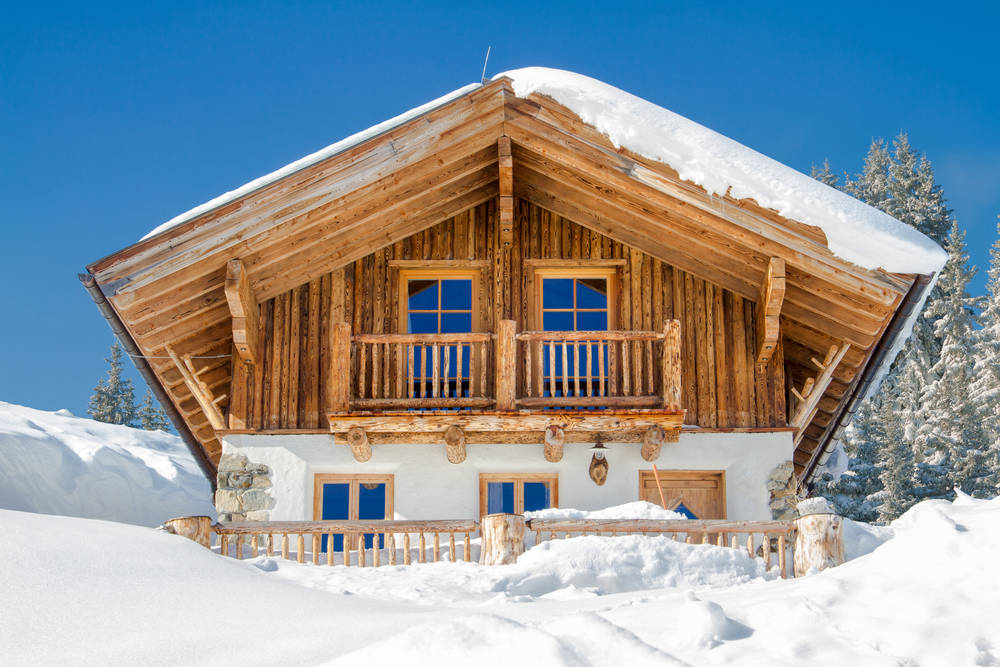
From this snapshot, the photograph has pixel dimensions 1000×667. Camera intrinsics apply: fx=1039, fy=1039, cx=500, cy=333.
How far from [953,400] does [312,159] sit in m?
18.9

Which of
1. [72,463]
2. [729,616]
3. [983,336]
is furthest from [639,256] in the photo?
[983,336]

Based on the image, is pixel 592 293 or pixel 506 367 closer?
pixel 506 367

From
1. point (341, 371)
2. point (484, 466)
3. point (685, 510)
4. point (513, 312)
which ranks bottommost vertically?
point (685, 510)

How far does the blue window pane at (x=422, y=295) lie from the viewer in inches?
494

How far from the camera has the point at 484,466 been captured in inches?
458

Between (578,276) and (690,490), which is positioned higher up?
(578,276)

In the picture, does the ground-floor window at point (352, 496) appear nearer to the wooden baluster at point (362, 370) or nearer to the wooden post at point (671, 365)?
the wooden baluster at point (362, 370)

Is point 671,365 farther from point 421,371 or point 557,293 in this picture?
point 421,371

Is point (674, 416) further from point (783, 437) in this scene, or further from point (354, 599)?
point (354, 599)

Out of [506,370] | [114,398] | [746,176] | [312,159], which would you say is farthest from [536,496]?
[114,398]

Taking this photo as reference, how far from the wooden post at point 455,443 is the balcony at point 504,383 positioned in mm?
79

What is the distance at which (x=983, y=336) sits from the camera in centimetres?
2442

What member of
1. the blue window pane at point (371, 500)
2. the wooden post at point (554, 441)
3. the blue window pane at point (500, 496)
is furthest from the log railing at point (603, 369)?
the blue window pane at point (371, 500)

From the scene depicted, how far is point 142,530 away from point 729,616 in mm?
3556
